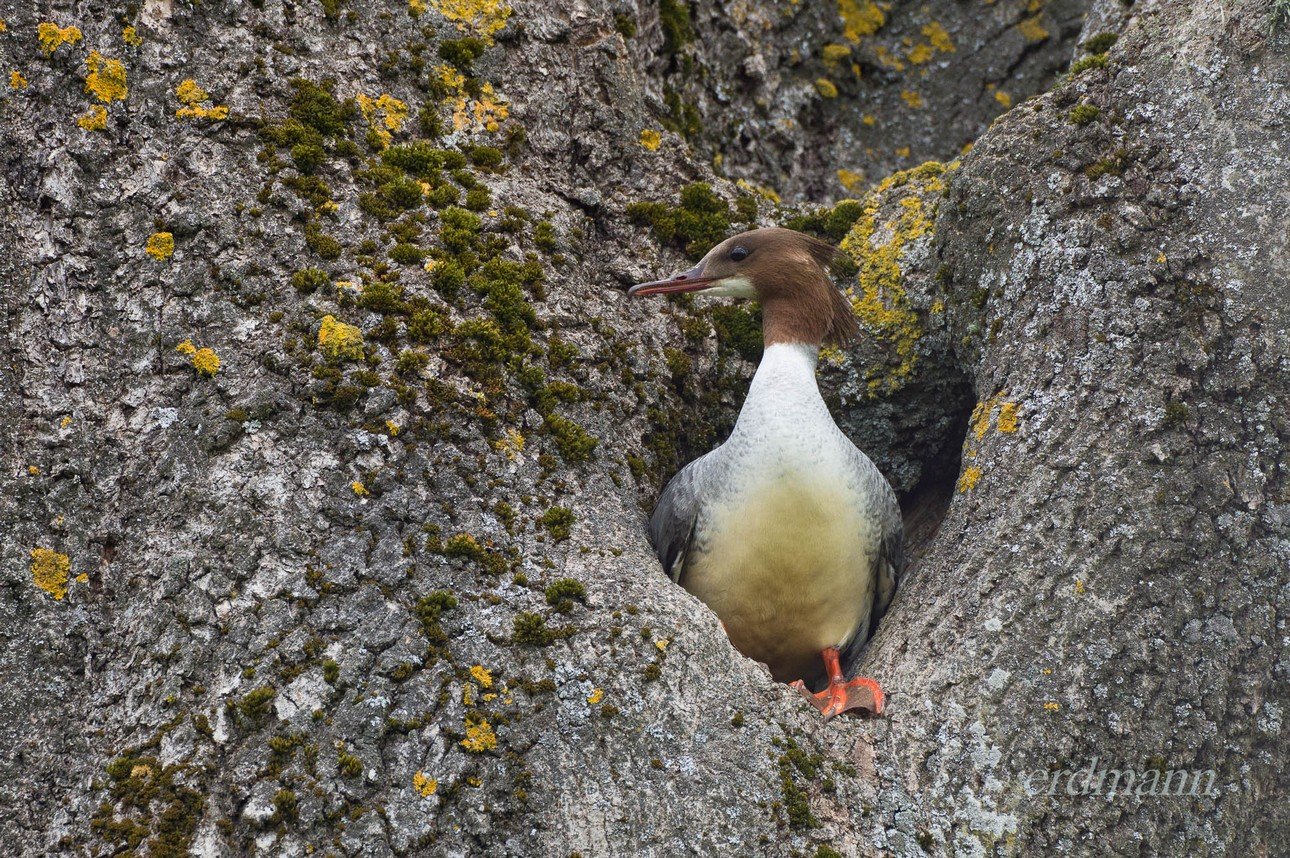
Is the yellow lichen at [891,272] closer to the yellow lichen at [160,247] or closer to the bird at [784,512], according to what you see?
the bird at [784,512]

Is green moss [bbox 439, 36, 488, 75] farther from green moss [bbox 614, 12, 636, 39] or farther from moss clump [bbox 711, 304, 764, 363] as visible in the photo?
moss clump [bbox 711, 304, 764, 363]

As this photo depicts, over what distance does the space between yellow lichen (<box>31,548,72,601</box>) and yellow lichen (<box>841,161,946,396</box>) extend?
368cm

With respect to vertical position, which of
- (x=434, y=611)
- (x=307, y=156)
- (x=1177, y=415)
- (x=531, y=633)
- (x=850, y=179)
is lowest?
(x=434, y=611)

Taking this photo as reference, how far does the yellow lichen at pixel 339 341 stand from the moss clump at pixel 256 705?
4.22 feet

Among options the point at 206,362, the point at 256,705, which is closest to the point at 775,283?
the point at 206,362

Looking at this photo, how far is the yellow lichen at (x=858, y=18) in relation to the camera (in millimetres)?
7680

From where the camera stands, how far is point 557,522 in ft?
15.2

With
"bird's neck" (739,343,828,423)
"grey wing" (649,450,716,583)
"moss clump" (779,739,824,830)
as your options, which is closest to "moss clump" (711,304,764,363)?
"bird's neck" (739,343,828,423)

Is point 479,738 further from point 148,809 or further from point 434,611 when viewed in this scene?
point 148,809

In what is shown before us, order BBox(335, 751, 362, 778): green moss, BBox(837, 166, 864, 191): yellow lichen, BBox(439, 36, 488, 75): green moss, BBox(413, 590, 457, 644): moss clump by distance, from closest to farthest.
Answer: BBox(335, 751, 362, 778): green moss, BBox(413, 590, 457, 644): moss clump, BBox(439, 36, 488, 75): green moss, BBox(837, 166, 864, 191): yellow lichen

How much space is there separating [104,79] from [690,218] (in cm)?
272

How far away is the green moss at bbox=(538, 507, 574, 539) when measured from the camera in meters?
4.61

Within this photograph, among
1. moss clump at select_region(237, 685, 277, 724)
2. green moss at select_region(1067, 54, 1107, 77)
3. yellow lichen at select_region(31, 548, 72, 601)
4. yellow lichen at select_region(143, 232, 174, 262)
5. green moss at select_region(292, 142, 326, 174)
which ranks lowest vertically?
yellow lichen at select_region(31, 548, 72, 601)

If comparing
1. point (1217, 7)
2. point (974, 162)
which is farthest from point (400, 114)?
point (1217, 7)
